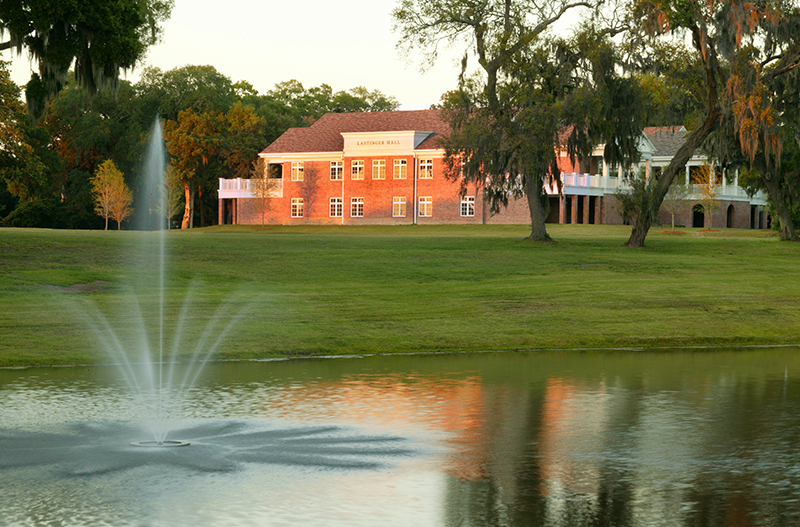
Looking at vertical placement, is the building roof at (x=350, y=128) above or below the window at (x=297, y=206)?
above

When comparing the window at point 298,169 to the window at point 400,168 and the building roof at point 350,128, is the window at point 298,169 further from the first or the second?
the window at point 400,168

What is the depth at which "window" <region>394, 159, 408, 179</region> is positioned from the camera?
7456cm

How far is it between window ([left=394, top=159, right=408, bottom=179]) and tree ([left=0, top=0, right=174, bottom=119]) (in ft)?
152

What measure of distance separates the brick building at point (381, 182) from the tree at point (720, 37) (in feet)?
86.2

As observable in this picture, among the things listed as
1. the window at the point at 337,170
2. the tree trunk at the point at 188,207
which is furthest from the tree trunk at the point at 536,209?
the tree trunk at the point at 188,207

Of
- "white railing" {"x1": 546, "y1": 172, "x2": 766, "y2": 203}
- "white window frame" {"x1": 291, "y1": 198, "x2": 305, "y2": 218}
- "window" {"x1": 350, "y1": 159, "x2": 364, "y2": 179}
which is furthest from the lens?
"white window frame" {"x1": 291, "y1": 198, "x2": 305, "y2": 218}

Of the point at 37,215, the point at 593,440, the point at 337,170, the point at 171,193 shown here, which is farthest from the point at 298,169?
the point at 593,440

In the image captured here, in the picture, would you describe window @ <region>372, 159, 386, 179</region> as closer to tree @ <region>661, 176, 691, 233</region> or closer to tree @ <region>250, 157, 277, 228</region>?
tree @ <region>250, 157, 277, 228</region>

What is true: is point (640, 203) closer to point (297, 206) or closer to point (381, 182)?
point (381, 182)

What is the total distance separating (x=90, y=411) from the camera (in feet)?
40.1

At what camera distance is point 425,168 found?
242 ft

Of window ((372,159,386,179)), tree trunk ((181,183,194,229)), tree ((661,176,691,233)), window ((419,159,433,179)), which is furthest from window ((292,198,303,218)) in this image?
tree ((661,176,691,233))

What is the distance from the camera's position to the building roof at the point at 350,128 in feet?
247

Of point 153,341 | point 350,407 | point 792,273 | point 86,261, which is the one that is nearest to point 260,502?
point 350,407
